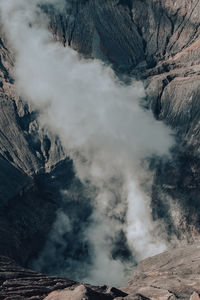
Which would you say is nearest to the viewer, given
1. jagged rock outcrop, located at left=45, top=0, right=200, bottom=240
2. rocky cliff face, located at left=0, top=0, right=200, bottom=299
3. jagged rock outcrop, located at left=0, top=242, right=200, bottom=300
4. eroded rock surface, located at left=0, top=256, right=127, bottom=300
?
eroded rock surface, located at left=0, top=256, right=127, bottom=300

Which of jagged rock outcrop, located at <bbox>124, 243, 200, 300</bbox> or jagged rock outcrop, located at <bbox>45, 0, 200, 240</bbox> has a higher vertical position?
jagged rock outcrop, located at <bbox>45, 0, 200, 240</bbox>

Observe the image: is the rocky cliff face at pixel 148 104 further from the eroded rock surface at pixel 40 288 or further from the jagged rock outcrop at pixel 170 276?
the jagged rock outcrop at pixel 170 276

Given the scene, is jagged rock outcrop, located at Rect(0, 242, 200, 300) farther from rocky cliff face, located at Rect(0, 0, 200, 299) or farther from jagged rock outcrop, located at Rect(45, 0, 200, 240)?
jagged rock outcrop, located at Rect(45, 0, 200, 240)

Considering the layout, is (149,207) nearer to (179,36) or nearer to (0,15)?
(179,36)

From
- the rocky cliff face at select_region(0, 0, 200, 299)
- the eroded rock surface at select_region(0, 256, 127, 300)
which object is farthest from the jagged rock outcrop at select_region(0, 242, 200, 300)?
the rocky cliff face at select_region(0, 0, 200, 299)

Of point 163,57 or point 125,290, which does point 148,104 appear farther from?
point 125,290

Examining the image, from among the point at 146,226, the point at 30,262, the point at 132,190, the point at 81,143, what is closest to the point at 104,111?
the point at 81,143

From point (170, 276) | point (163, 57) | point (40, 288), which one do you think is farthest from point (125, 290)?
point (163, 57)

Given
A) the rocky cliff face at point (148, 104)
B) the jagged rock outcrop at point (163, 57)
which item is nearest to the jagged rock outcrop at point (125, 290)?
the rocky cliff face at point (148, 104)

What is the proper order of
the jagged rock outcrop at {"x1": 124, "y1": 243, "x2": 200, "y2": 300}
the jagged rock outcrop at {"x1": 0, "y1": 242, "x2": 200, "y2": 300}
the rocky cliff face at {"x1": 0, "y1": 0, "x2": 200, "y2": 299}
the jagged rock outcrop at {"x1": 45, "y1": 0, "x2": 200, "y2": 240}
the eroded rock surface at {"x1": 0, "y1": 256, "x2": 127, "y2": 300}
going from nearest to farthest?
1. the eroded rock surface at {"x1": 0, "y1": 256, "x2": 127, "y2": 300}
2. the jagged rock outcrop at {"x1": 0, "y1": 242, "x2": 200, "y2": 300}
3. the jagged rock outcrop at {"x1": 124, "y1": 243, "x2": 200, "y2": 300}
4. the rocky cliff face at {"x1": 0, "y1": 0, "x2": 200, "y2": 299}
5. the jagged rock outcrop at {"x1": 45, "y1": 0, "x2": 200, "y2": 240}
